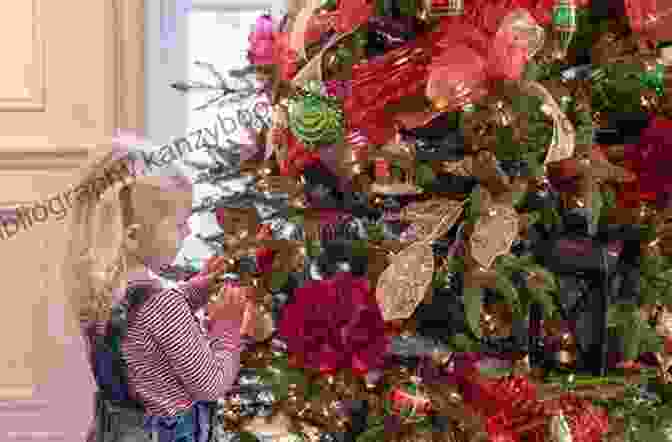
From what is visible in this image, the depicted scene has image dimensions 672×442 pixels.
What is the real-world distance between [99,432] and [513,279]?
0.63 meters

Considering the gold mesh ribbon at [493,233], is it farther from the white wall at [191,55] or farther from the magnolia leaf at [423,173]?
the white wall at [191,55]

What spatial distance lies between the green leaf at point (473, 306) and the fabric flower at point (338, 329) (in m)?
0.11

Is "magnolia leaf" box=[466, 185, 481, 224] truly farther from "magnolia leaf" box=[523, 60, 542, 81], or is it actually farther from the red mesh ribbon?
the red mesh ribbon

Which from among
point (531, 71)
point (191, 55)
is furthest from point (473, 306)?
point (191, 55)

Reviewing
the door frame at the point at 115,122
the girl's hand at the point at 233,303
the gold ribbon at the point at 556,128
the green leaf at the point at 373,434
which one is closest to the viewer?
the gold ribbon at the point at 556,128

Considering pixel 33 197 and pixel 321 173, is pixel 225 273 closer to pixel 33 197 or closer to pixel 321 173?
pixel 321 173

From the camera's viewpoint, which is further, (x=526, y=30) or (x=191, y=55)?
(x=191, y=55)

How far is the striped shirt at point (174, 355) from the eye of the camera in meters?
1.03

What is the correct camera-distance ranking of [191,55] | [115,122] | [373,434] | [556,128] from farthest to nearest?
[191,55] → [115,122] → [373,434] → [556,128]

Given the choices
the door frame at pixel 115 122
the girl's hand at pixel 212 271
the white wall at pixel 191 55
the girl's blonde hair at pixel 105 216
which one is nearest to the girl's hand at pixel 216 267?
the girl's hand at pixel 212 271

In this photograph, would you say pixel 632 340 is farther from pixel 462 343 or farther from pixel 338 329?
pixel 338 329

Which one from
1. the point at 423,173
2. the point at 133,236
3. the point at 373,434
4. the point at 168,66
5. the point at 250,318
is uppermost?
the point at 168,66

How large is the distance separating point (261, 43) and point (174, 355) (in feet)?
1.57

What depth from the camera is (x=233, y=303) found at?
3.54 feet
